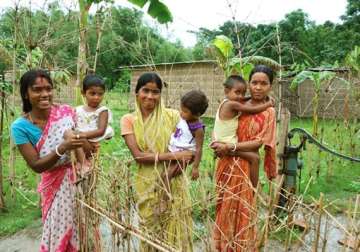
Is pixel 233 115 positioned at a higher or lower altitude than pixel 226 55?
lower

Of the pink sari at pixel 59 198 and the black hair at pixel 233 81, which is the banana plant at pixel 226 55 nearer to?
the black hair at pixel 233 81

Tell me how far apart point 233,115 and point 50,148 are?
3.95ft

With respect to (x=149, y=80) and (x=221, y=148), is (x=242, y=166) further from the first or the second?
(x=149, y=80)

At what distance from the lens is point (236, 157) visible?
2.67 metres

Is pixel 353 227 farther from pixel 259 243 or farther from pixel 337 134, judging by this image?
pixel 337 134

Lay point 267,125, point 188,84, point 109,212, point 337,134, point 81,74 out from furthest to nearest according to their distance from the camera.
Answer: point 188,84 → point 337,134 → point 81,74 → point 267,125 → point 109,212

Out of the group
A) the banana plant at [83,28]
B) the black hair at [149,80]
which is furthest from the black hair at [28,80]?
the banana plant at [83,28]

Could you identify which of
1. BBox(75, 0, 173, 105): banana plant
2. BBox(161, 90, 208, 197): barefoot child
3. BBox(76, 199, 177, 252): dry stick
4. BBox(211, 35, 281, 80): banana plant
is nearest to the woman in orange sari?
BBox(161, 90, 208, 197): barefoot child

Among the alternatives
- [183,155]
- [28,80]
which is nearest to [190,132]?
[183,155]

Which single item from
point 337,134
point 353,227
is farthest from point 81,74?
point 337,134

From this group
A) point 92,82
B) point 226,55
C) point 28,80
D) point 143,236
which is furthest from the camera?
point 226,55

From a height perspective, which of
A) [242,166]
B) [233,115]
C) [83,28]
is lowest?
[242,166]

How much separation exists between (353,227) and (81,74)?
306cm

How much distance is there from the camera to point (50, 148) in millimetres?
2246
